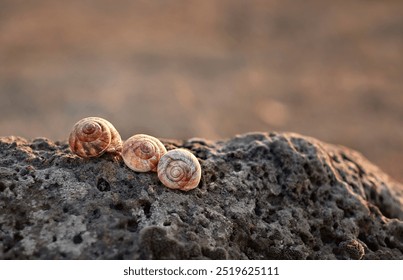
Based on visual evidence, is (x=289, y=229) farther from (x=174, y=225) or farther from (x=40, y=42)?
(x=40, y=42)

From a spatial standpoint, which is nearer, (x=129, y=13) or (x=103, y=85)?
(x=103, y=85)

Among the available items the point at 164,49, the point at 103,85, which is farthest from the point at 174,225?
the point at 164,49

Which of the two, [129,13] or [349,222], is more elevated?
[129,13]

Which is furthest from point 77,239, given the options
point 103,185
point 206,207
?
point 206,207

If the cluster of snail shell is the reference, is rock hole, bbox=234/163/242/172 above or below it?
above

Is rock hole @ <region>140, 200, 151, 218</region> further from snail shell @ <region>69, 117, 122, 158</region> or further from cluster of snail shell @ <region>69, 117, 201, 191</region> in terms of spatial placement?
snail shell @ <region>69, 117, 122, 158</region>

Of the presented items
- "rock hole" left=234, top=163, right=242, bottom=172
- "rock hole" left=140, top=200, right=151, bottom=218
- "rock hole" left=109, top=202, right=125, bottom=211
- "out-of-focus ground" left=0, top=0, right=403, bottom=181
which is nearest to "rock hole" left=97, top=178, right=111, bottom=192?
"rock hole" left=109, top=202, right=125, bottom=211

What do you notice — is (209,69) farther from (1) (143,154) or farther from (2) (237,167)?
(1) (143,154)
